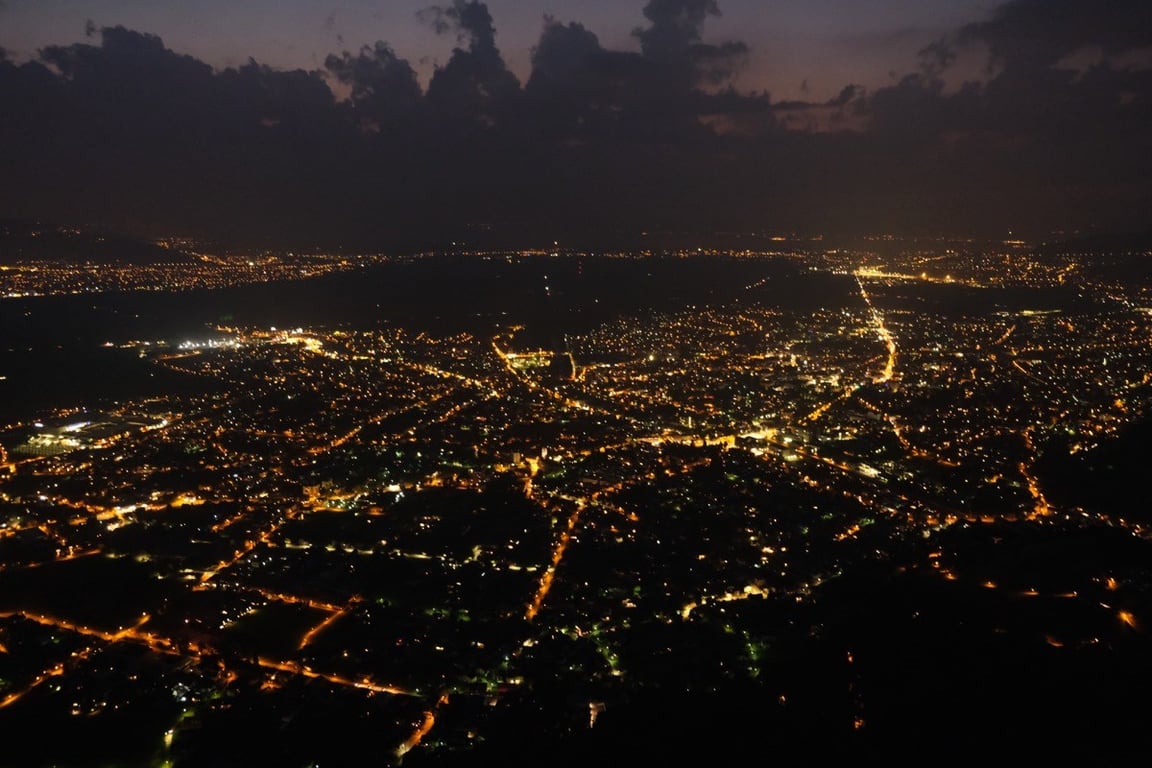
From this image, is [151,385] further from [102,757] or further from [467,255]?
[467,255]

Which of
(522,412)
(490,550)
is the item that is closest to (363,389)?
(522,412)

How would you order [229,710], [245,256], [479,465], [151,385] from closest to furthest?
[229,710]
[479,465]
[151,385]
[245,256]

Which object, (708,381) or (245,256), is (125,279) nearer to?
(245,256)

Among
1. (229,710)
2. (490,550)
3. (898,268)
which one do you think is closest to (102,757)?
(229,710)

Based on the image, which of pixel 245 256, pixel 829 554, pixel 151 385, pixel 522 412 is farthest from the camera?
pixel 245 256

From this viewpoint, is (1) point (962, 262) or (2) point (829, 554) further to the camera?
(1) point (962, 262)

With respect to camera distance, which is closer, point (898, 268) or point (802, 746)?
point (802, 746)

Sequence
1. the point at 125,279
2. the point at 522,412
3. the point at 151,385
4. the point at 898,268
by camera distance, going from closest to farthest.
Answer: the point at 522,412
the point at 151,385
the point at 125,279
the point at 898,268

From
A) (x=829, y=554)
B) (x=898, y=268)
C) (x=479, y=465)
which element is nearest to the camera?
(x=829, y=554)
